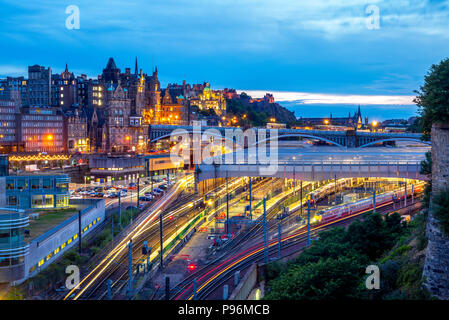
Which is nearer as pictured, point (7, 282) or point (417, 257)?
point (417, 257)

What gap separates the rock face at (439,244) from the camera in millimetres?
9650

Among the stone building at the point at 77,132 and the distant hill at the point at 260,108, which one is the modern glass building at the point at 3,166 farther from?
the distant hill at the point at 260,108

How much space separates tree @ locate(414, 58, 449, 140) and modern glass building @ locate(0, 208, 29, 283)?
13.0 metres

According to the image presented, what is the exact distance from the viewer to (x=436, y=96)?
10.9m

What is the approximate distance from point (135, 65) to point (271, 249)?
2877 inches

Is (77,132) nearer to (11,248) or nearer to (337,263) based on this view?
(11,248)

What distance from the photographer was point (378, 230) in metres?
17.2

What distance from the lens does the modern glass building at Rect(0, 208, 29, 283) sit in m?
16.8

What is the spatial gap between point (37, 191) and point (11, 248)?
11.4 m

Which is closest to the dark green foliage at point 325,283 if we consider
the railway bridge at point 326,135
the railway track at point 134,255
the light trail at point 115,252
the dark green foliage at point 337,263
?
the dark green foliage at point 337,263

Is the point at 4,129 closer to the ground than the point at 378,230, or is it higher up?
higher up
